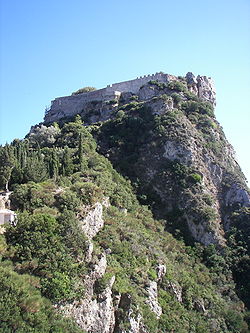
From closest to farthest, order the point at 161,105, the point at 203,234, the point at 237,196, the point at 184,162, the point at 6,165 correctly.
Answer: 1. the point at 6,165
2. the point at 203,234
3. the point at 237,196
4. the point at 184,162
5. the point at 161,105

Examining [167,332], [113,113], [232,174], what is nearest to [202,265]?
[167,332]

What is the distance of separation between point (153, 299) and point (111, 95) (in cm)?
4506

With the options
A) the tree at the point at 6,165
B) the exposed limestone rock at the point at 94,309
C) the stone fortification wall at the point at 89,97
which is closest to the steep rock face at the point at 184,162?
the stone fortification wall at the point at 89,97

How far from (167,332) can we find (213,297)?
356 inches

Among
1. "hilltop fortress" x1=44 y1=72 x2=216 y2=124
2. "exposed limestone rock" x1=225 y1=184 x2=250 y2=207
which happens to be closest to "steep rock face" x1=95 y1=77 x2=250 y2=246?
"exposed limestone rock" x1=225 y1=184 x2=250 y2=207

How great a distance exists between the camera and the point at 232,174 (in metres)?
52.9

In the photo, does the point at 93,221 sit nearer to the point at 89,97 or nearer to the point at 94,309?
the point at 94,309

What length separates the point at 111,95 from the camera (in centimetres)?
6919

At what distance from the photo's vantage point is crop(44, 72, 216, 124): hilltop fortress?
68.2m

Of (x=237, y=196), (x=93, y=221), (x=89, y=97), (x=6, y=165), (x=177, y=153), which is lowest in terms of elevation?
(x=93, y=221)

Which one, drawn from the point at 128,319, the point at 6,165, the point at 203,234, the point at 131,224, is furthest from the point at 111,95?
the point at 128,319

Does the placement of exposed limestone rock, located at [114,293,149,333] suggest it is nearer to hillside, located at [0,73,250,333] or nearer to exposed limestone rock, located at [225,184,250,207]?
hillside, located at [0,73,250,333]

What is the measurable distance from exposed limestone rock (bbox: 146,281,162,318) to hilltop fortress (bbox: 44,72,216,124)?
129 ft

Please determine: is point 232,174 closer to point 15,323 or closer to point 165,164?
point 165,164
